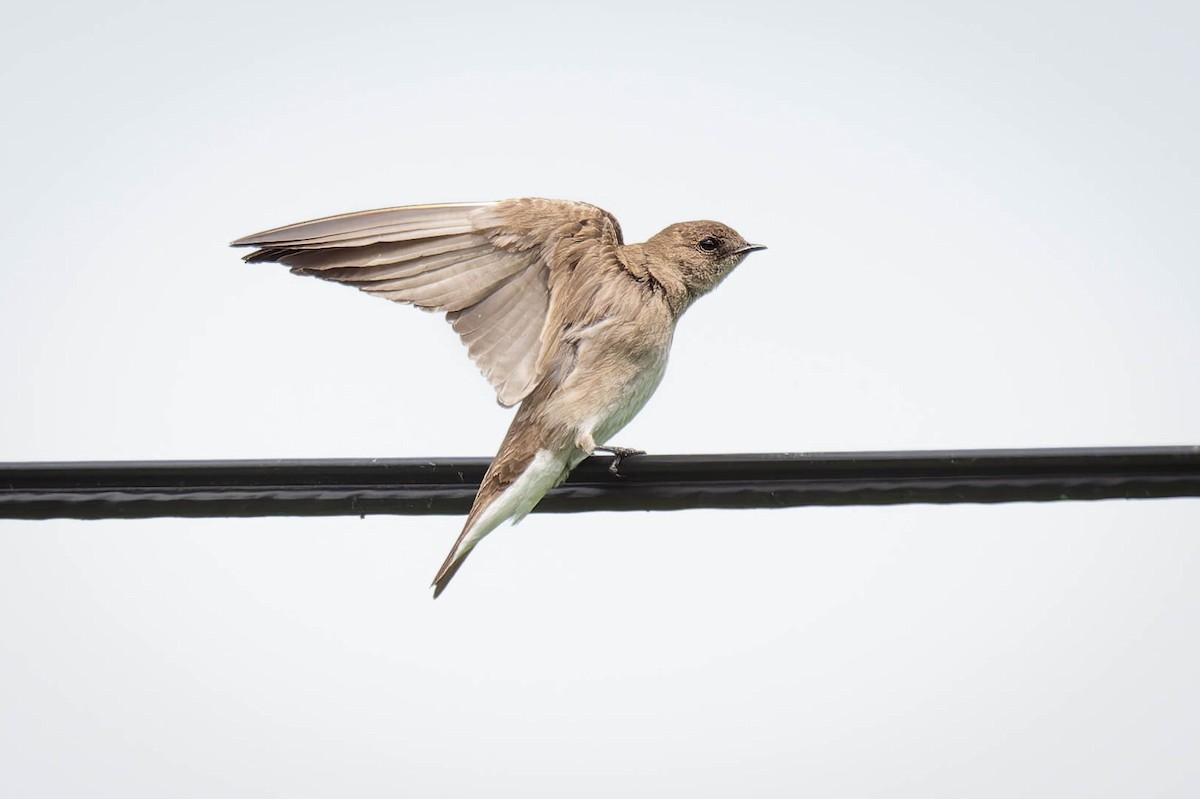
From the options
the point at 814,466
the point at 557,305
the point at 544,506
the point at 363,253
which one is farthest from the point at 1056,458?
the point at 363,253

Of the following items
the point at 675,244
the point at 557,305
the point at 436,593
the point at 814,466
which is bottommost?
the point at 436,593

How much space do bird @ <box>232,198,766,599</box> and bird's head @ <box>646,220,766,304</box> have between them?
0.26 m

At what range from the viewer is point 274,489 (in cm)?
488

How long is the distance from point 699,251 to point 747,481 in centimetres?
258

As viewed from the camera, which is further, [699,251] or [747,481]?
[699,251]

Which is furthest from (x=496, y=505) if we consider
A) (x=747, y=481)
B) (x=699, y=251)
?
(x=699, y=251)

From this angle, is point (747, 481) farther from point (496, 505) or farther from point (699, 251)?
point (699, 251)

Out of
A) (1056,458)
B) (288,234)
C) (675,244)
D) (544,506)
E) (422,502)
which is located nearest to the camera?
(1056,458)

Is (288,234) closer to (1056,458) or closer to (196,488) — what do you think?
(196,488)

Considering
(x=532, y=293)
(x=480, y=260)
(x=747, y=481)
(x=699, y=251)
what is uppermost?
(x=699, y=251)

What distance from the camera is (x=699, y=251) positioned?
7.32 metres

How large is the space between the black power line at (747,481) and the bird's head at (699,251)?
2403 millimetres

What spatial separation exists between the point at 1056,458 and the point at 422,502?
2357 mm

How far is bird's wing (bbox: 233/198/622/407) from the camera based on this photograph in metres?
6.55
